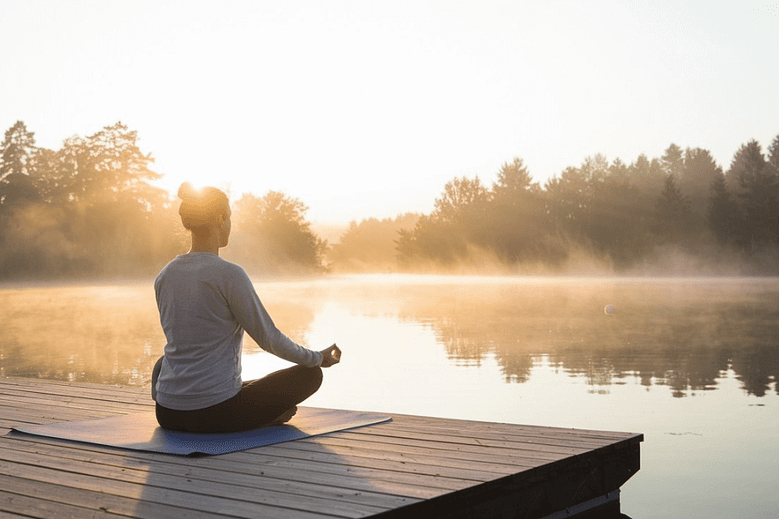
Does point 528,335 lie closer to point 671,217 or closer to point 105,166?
point 105,166

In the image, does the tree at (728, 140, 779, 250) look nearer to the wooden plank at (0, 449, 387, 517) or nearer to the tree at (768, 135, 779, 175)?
the tree at (768, 135, 779, 175)

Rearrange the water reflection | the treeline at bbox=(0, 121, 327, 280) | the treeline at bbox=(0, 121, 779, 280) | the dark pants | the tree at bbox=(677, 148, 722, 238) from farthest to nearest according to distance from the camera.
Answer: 1. the tree at bbox=(677, 148, 722, 238)
2. the treeline at bbox=(0, 121, 779, 280)
3. the treeline at bbox=(0, 121, 327, 280)
4. the water reflection
5. the dark pants

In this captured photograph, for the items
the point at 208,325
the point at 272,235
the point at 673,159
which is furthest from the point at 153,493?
the point at 673,159

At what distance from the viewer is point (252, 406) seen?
4.54 metres

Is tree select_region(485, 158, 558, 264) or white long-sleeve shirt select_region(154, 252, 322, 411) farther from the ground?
tree select_region(485, 158, 558, 264)

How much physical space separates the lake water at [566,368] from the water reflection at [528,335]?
0.14ft

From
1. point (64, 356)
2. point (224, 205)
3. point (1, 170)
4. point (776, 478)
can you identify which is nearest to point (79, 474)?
point (224, 205)

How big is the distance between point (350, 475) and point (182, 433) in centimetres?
119

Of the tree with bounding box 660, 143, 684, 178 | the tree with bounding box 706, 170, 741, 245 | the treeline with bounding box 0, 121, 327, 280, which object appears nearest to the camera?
the treeline with bounding box 0, 121, 327, 280

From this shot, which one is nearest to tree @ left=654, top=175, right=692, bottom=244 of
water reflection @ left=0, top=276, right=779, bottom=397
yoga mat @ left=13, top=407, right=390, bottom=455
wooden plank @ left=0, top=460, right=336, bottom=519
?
water reflection @ left=0, top=276, right=779, bottom=397

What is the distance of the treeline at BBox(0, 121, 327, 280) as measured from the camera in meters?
46.7

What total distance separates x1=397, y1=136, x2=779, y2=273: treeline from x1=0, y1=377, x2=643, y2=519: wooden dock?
5024 cm

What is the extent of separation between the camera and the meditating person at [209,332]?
4.20m

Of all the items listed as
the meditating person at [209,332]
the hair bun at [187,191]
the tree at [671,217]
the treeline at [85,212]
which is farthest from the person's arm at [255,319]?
the tree at [671,217]
